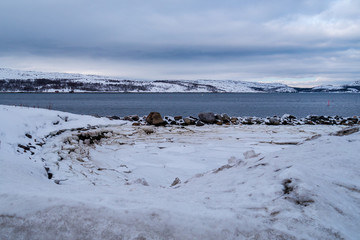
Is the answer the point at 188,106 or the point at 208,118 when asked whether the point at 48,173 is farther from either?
the point at 188,106

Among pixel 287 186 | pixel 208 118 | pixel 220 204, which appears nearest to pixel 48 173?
pixel 220 204

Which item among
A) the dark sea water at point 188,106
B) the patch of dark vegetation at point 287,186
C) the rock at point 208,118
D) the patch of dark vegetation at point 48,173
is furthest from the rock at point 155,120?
the patch of dark vegetation at point 287,186

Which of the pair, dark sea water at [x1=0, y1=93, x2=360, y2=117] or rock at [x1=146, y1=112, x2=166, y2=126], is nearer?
rock at [x1=146, y1=112, x2=166, y2=126]

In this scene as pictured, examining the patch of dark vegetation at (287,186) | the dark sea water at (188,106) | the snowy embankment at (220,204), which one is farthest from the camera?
the dark sea water at (188,106)

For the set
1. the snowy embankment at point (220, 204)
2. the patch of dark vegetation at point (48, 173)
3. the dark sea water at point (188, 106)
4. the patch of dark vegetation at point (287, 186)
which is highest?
the patch of dark vegetation at point (287, 186)

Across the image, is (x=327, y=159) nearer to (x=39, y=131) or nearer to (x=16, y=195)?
(x=16, y=195)

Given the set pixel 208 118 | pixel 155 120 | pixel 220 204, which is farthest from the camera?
pixel 208 118

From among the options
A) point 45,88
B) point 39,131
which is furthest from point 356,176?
point 45,88

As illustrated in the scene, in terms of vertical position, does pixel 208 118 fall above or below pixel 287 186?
below

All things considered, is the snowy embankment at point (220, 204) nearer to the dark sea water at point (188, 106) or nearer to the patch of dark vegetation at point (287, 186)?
the patch of dark vegetation at point (287, 186)

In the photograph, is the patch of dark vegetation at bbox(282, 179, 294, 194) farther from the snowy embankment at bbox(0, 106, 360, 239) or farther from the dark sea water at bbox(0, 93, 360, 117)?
the dark sea water at bbox(0, 93, 360, 117)

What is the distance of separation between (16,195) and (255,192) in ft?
9.79

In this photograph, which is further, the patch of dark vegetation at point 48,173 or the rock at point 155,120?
the rock at point 155,120

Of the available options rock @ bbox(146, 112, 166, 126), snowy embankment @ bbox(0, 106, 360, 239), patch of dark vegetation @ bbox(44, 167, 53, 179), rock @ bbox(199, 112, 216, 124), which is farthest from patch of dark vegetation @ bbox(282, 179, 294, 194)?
rock @ bbox(199, 112, 216, 124)
